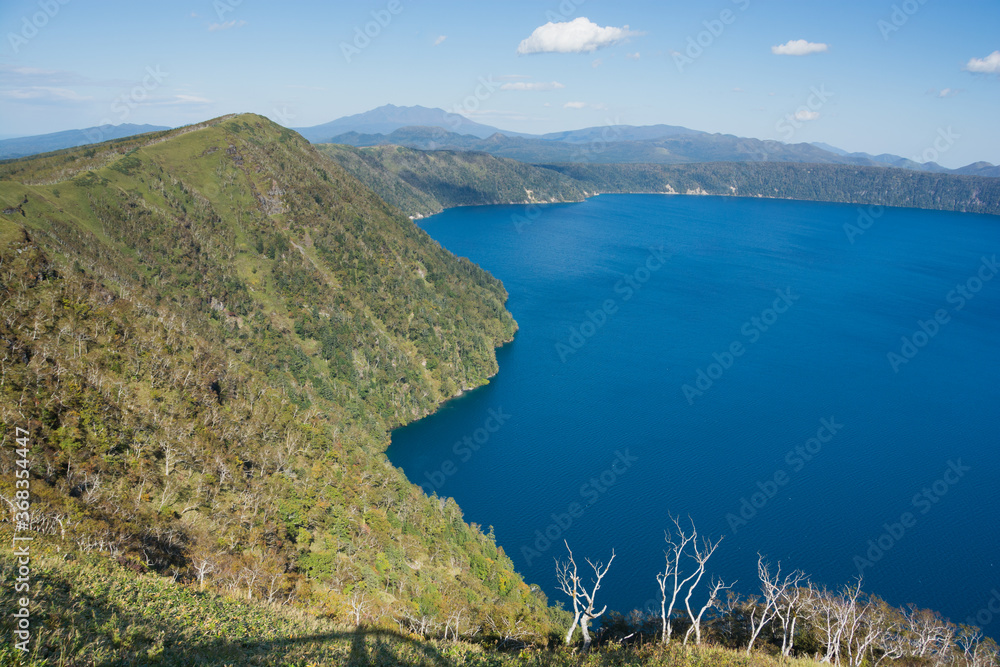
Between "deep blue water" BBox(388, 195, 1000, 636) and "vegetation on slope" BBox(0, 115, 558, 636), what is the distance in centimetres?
1289

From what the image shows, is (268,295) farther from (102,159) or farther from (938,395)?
(938,395)

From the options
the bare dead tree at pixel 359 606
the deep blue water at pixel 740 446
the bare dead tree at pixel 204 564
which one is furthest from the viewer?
the deep blue water at pixel 740 446

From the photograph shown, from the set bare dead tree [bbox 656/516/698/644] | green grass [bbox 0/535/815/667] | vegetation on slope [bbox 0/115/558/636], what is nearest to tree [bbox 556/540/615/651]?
green grass [bbox 0/535/815/667]

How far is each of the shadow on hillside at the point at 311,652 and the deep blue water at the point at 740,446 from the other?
42.8m

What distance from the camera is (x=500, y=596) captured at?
163ft

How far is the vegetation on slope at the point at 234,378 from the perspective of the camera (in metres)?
35.2

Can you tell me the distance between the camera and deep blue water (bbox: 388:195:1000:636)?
64875mm

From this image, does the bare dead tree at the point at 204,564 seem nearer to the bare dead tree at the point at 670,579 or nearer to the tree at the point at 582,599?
the tree at the point at 582,599

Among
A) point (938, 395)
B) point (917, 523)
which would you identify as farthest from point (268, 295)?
point (938, 395)

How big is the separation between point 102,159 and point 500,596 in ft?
408

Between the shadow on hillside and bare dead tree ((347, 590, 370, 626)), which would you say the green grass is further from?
bare dead tree ((347, 590, 370, 626))

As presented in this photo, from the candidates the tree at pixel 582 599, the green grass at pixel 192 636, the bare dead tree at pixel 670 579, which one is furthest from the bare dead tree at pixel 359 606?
the bare dead tree at pixel 670 579

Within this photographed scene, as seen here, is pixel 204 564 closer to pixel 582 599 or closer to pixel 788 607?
pixel 788 607

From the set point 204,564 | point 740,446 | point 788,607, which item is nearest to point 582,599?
point 788,607
